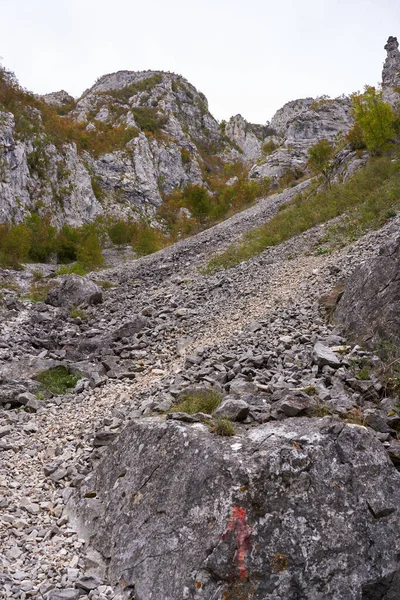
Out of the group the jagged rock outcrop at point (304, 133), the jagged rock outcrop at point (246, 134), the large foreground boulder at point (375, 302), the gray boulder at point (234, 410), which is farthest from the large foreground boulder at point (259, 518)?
the jagged rock outcrop at point (246, 134)

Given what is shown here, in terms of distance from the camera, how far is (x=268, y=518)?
467 cm

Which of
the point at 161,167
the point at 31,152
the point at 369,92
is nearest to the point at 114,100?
the point at 161,167

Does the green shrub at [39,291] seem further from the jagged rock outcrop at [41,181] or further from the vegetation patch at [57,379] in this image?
the jagged rock outcrop at [41,181]

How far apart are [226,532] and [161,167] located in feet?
291

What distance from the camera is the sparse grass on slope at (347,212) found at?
18.4 m

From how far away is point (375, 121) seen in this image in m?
31.2

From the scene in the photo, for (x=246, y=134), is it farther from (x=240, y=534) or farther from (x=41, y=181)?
(x=240, y=534)

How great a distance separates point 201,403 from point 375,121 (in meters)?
31.4

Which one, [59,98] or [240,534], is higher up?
[59,98]

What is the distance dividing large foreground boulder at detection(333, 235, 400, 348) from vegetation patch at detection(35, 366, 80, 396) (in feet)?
24.6

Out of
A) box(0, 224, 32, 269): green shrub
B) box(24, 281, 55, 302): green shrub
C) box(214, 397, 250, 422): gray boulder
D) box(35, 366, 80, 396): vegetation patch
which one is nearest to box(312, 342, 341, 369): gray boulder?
box(214, 397, 250, 422): gray boulder

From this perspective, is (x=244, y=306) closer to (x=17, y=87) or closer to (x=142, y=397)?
(x=142, y=397)

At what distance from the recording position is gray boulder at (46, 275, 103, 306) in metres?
21.3

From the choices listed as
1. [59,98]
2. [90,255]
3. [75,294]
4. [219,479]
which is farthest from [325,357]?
[59,98]
